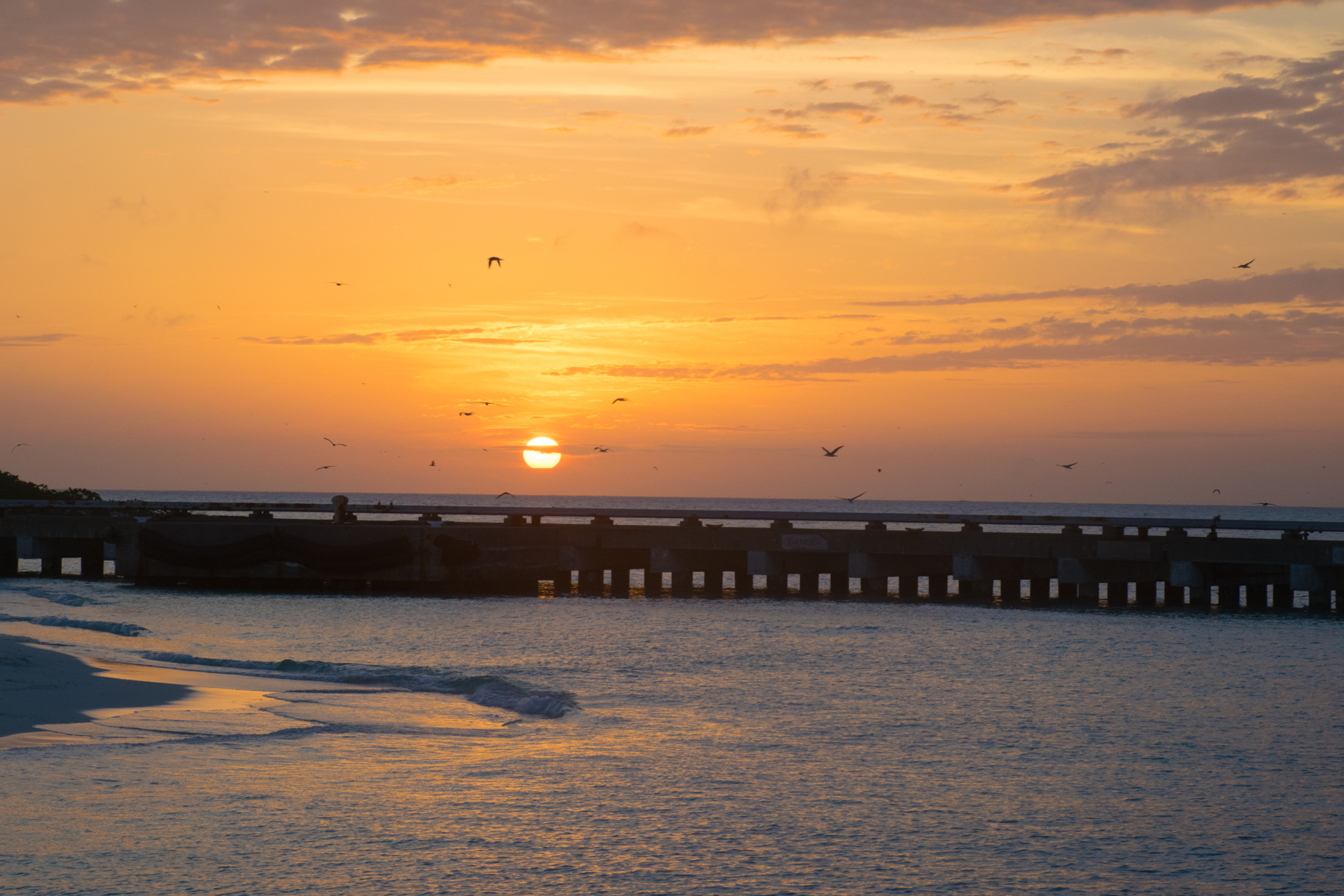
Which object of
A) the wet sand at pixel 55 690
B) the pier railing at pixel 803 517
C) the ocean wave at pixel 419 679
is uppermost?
the pier railing at pixel 803 517

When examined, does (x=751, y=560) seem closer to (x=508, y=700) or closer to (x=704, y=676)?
(x=704, y=676)

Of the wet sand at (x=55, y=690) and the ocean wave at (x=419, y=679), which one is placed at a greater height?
the wet sand at (x=55, y=690)

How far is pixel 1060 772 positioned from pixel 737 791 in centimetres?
537

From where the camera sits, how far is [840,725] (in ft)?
70.2

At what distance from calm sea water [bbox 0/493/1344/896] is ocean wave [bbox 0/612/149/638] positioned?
2.33 meters

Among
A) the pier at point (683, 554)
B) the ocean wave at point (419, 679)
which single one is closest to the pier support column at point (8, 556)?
the pier at point (683, 554)

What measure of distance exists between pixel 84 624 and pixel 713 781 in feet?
87.5

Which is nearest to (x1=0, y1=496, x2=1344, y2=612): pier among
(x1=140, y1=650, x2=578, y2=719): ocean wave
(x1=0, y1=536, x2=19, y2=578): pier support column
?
(x1=0, y1=536, x2=19, y2=578): pier support column

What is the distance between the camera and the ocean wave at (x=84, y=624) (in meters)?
34.4

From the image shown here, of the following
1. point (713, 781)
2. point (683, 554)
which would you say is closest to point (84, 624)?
point (683, 554)

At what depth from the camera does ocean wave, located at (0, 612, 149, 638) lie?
34.4 m

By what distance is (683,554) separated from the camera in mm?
52156

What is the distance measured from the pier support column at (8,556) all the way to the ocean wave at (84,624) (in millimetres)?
21776

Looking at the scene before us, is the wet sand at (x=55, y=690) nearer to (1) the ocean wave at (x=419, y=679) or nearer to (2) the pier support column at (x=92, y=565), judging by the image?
(1) the ocean wave at (x=419, y=679)
